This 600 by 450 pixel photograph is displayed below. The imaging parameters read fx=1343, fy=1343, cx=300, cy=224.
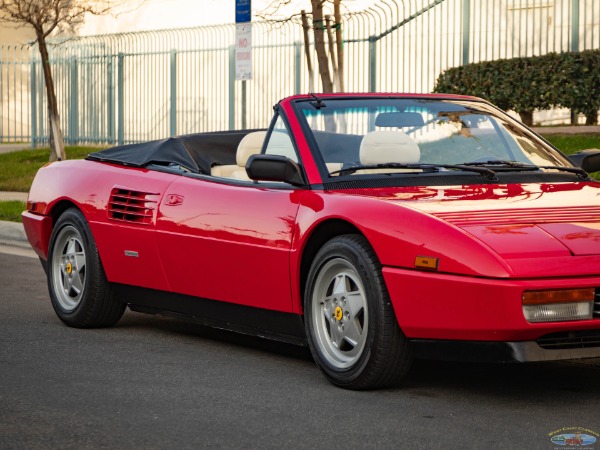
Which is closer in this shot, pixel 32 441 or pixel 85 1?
pixel 32 441

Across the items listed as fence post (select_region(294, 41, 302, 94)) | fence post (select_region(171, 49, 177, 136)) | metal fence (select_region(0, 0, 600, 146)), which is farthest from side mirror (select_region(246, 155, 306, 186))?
fence post (select_region(171, 49, 177, 136))

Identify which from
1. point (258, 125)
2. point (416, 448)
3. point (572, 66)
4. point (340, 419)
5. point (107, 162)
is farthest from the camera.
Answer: point (258, 125)

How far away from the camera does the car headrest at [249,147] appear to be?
7805 mm

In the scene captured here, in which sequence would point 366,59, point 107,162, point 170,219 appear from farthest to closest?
1. point 366,59
2. point 107,162
3. point 170,219

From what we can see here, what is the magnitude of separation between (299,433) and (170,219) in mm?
2485

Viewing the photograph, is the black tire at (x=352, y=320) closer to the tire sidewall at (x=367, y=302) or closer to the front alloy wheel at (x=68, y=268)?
the tire sidewall at (x=367, y=302)

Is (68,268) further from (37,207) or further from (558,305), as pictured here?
(558,305)

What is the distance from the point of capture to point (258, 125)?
24.3 metres

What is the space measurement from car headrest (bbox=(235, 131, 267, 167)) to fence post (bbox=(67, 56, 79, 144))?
21.3 m

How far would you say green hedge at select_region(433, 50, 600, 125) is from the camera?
17.4m

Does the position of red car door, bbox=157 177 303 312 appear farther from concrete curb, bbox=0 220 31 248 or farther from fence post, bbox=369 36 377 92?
fence post, bbox=369 36 377 92

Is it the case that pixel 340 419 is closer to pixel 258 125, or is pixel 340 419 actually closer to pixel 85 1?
pixel 258 125

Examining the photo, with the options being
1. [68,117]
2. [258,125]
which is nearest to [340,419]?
[258,125]

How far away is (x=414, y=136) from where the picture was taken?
23.4 ft
